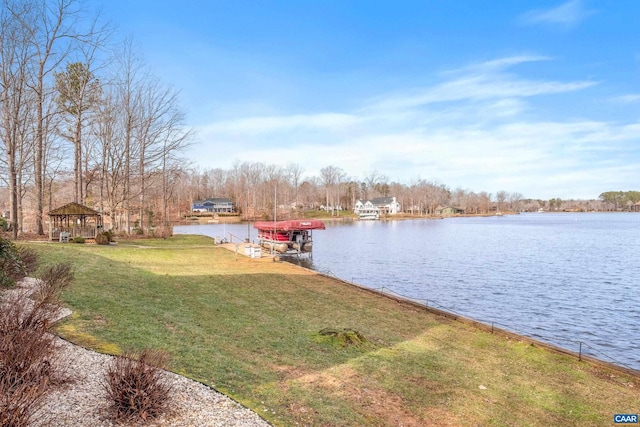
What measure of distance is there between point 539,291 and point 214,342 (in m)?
18.8

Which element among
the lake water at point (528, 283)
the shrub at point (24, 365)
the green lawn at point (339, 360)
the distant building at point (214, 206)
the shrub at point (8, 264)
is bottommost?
the lake water at point (528, 283)

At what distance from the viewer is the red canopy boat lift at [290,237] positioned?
33.6m

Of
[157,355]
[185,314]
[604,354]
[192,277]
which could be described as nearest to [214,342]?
[185,314]

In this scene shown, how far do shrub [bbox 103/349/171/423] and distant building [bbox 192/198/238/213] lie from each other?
11413cm

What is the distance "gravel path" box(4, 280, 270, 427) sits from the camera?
14.9 ft

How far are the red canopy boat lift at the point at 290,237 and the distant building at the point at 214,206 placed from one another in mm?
83370

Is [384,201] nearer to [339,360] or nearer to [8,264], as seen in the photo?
[339,360]

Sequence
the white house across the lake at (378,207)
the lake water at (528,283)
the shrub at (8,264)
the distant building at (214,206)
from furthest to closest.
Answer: the white house across the lake at (378,207)
the distant building at (214,206)
the lake water at (528,283)
the shrub at (8,264)

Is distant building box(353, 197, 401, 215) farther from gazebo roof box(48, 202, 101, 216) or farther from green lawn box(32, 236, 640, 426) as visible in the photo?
green lawn box(32, 236, 640, 426)

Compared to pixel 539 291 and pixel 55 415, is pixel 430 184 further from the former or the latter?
pixel 55 415

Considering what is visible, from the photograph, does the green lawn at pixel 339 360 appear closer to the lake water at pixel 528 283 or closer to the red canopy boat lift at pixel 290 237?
the lake water at pixel 528 283

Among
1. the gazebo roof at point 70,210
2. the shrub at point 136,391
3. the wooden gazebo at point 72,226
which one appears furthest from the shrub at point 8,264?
the gazebo roof at point 70,210

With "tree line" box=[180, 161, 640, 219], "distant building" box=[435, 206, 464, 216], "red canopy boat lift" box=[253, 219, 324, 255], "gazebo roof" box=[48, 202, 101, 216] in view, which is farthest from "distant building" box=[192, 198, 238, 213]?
"gazebo roof" box=[48, 202, 101, 216]

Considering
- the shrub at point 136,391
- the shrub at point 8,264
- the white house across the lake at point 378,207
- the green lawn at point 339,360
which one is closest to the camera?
the shrub at point 136,391
